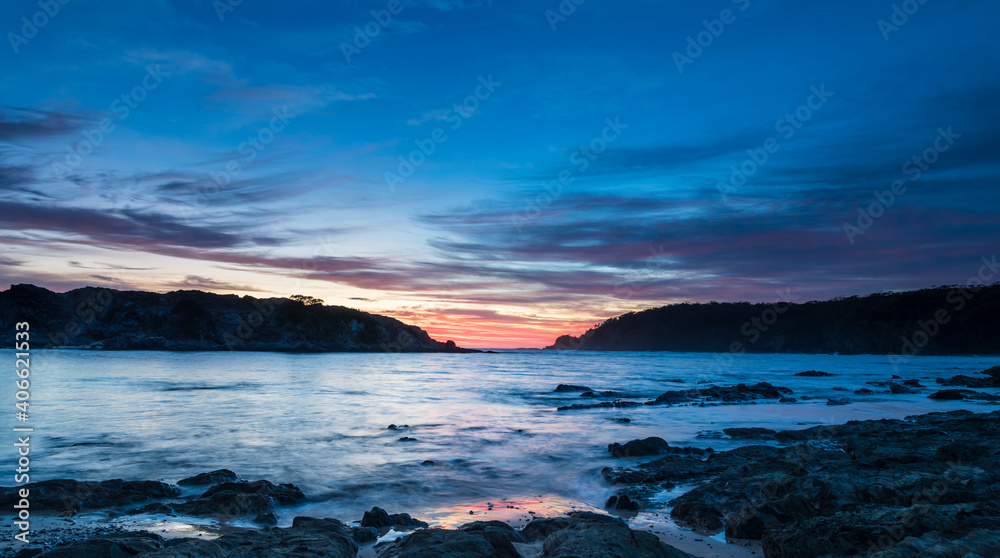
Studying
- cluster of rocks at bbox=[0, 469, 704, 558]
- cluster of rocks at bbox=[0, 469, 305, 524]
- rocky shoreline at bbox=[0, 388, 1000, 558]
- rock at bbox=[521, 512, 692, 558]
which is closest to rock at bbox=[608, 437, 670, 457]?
rocky shoreline at bbox=[0, 388, 1000, 558]

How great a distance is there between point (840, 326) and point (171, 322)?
445 ft

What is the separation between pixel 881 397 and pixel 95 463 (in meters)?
31.4

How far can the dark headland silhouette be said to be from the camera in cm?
9581

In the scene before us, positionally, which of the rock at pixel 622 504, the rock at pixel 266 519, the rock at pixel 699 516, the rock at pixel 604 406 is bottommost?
the rock at pixel 604 406

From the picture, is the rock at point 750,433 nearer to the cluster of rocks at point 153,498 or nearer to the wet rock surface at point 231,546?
the cluster of rocks at point 153,498

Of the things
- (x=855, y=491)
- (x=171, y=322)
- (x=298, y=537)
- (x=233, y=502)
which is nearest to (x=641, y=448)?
(x=855, y=491)

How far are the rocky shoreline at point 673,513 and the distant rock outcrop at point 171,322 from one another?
96132mm

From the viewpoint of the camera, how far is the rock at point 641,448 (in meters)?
11.8

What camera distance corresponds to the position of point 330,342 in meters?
113

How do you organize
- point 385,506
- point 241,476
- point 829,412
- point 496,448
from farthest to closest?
1. point 829,412
2. point 496,448
3. point 241,476
4. point 385,506

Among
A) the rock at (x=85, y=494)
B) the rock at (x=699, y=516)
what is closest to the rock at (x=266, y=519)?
the rock at (x=85, y=494)

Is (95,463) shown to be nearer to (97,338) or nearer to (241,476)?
(241,476)

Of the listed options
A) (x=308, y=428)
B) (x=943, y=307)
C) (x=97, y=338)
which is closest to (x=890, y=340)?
(x=943, y=307)

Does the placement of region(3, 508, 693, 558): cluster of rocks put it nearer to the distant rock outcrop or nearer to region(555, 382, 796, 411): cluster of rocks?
region(555, 382, 796, 411): cluster of rocks
